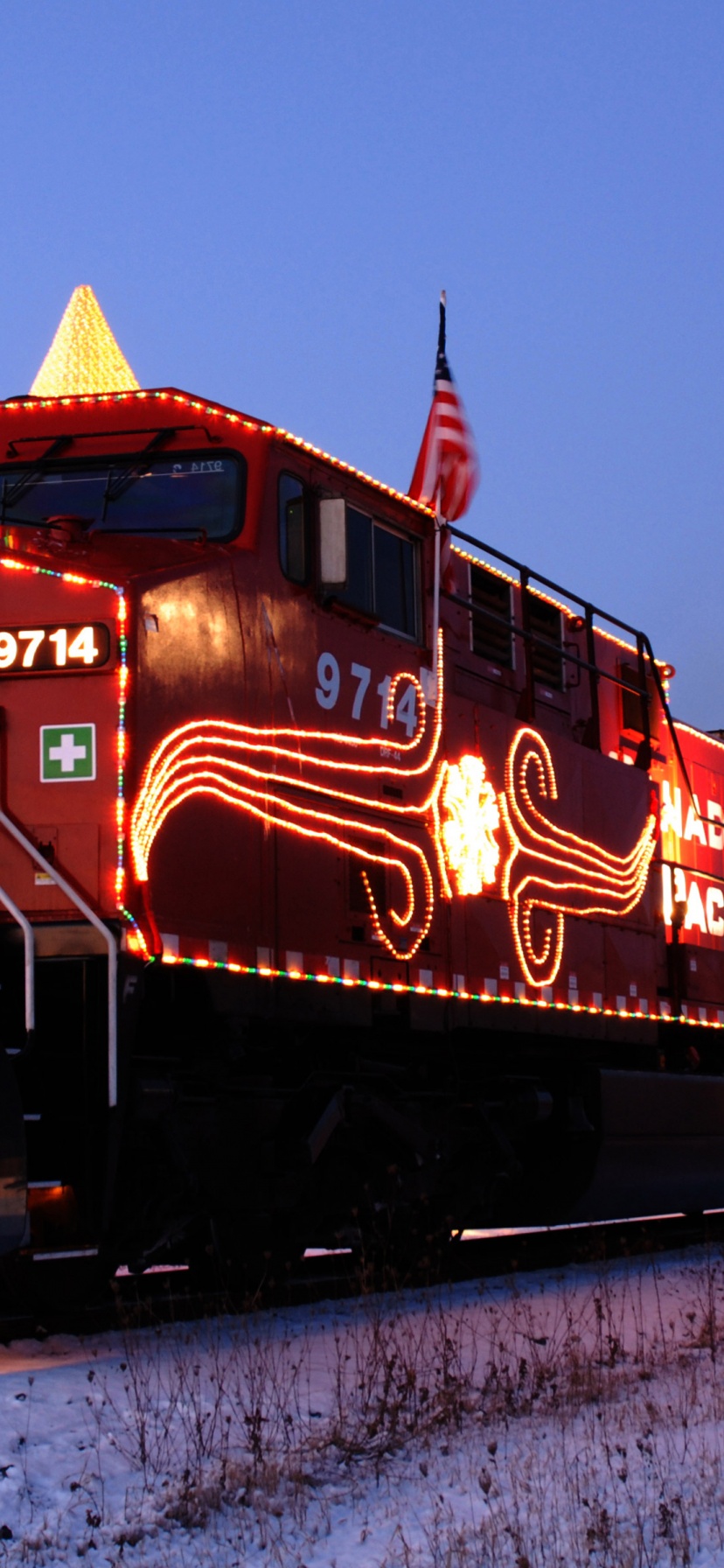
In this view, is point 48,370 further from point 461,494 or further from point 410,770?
point 410,770

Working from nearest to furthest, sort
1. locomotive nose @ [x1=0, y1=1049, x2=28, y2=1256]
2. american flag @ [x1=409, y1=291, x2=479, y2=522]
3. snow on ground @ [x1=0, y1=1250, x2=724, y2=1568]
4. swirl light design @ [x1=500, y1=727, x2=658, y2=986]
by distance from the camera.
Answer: snow on ground @ [x1=0, y1=1250, x2=724, y2=1568], locomotive nose @ [x1=0, y1=1049, x2=28, y2=1256], swirl light design @ [x1=500, y1=727, x2=658, y2=986], american flag @ [x1=409, y1=291, x2=479, y2=522]

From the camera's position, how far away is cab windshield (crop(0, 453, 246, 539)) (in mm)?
8359

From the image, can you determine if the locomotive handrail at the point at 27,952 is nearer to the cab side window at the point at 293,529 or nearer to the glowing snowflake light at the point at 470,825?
the cab side window at the point at 293,529

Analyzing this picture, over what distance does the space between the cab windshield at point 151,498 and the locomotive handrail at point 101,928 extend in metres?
1.84

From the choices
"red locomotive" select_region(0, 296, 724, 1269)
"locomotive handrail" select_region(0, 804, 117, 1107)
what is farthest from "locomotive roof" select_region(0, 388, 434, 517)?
"locomotive handrail" select_region(0, 804, 117, 1107)

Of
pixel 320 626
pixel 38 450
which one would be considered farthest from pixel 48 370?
pixel 320 626

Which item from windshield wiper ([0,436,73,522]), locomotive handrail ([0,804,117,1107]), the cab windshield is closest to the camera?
locomotive handrail ([0,804,117,1107])

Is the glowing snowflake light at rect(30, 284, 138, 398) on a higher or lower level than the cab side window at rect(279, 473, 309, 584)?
higher

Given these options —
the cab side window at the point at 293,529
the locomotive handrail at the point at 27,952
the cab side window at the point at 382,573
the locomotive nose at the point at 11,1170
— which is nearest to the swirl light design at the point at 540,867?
the cab side window at the point at 382,573

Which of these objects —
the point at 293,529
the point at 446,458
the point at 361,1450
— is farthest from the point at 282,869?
the point at 446,458

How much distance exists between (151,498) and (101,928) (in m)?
2.44

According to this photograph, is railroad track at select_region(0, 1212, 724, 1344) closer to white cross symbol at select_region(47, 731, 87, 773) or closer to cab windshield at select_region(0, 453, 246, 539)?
white cross symbol at select_region(47, 731, 87, 773)

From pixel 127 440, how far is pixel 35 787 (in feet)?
6.89

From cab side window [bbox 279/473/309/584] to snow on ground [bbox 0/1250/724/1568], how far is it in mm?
3634
